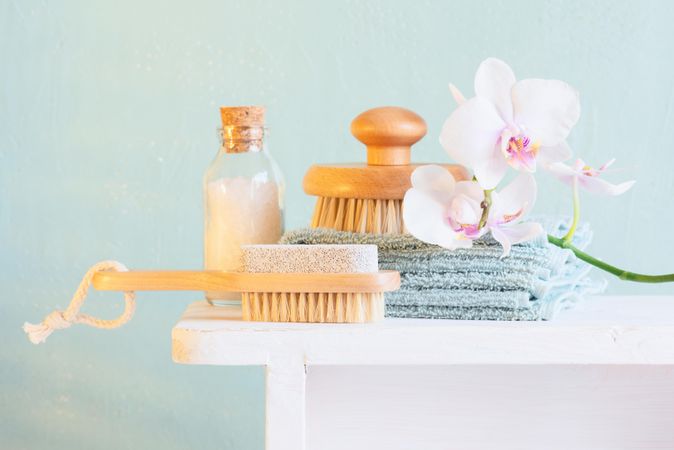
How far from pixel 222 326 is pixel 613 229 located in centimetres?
77

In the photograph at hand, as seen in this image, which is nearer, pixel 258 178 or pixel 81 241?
pixel 258 178

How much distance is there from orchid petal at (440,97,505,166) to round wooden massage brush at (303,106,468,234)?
9 cm

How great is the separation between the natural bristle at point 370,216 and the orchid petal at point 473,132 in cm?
12

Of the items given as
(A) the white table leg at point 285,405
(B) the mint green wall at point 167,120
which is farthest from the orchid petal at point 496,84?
(B) the mint green wall at point 167,120

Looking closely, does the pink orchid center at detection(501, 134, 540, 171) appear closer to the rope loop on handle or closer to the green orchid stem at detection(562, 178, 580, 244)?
the green orchid stem at detection(562, 178, 580, 244)

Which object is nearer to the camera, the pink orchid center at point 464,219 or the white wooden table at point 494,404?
the pink orchid center at point 464,219

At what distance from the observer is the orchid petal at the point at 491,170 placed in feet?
2.18

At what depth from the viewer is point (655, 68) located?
1291mm

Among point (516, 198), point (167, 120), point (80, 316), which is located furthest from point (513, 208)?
point (167, 120)

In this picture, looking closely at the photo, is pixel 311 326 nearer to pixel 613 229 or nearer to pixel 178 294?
pixel 178 294

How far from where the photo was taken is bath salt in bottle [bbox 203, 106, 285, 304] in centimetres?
80

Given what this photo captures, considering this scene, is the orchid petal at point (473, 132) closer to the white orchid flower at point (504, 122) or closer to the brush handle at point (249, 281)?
the white orchid flower at point (504, 122)

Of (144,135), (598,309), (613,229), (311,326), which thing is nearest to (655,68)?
(613,229)

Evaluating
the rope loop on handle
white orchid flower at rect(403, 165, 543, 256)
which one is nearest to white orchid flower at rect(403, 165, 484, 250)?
white orchid flower at rect(403, 165, 543, 256)
